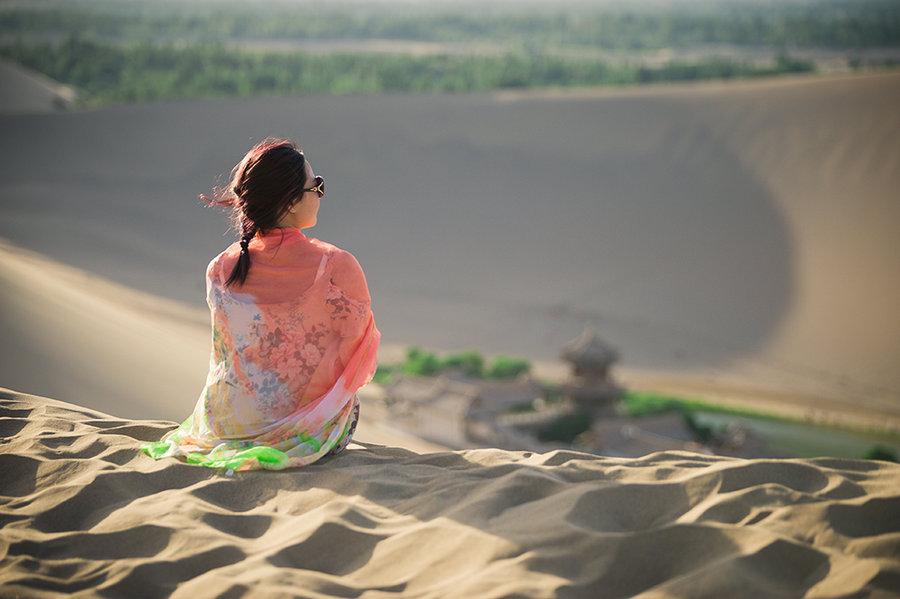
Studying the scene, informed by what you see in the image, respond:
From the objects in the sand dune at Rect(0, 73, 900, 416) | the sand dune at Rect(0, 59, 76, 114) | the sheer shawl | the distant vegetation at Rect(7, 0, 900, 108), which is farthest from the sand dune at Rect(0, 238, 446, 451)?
the distant vegetation at Rect(7, 0, 900, 108)

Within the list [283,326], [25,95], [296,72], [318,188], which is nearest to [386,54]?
[296,72]

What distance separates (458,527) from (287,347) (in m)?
1.03

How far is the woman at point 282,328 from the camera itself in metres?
3.63

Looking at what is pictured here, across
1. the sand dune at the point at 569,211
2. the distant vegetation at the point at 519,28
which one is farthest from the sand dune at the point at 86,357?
the distant vegetation at the point at 519,28

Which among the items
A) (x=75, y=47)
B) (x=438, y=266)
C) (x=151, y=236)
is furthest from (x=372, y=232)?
(x=75, y=47)

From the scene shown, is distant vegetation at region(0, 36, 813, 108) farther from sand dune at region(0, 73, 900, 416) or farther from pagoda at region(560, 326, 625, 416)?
pagoda at region(560, 326, 625, 416)

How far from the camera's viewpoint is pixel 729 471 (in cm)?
317

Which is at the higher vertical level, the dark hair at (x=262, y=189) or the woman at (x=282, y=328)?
the dark hair at (x=262, y=189)

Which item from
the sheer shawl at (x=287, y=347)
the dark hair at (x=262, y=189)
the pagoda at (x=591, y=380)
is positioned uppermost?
the dark hair at (x=262, y=189)

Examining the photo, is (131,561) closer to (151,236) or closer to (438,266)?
(438,266)

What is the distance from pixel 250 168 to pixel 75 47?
66117 mm

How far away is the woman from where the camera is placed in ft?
11.9

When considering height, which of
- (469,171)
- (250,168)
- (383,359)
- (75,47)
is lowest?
(383,359)

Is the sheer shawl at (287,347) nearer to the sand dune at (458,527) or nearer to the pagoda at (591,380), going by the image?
the sand dune at (458,527)
